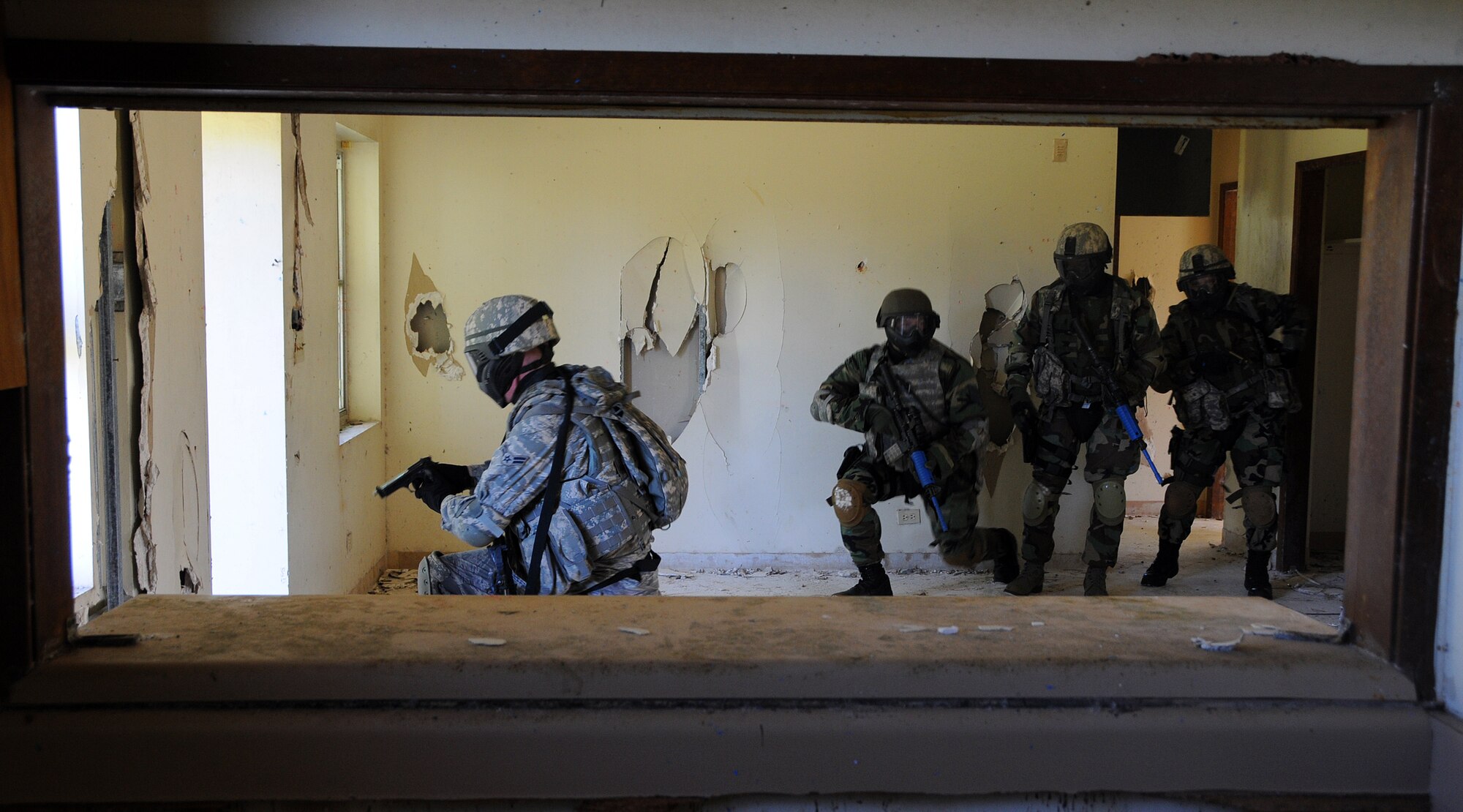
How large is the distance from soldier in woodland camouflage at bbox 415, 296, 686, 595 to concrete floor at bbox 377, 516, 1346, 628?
188 cm

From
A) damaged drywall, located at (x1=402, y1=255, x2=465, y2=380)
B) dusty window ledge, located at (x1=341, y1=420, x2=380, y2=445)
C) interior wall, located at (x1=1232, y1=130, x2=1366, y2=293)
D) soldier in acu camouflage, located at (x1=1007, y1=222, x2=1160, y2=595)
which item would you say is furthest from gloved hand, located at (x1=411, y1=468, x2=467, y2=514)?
interior wall, located at (x1=1232, y1=130, x2=1366, y2=293)

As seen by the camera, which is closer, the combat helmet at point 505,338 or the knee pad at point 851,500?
the combat helmet at point 505,338

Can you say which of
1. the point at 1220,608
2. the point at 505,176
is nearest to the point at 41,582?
the point at 1220,608

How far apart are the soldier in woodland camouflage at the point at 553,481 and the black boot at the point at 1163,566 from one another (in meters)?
2.96

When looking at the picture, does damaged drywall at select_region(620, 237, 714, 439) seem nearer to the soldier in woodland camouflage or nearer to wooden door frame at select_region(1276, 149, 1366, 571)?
the soldier in woodland camouflage

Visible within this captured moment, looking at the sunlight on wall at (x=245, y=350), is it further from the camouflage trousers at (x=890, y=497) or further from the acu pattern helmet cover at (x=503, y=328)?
the camouflage trousers at (x=890, y=497)

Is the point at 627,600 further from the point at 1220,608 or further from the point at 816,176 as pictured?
the point at 816,176

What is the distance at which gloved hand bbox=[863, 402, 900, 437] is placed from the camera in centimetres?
475

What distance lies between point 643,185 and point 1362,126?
3872 mm

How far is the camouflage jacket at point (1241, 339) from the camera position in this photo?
477 centimetres

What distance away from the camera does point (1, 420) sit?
68.1 inches

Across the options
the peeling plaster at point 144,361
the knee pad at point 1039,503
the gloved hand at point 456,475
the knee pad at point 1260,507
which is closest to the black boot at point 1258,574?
the knee pad at point 1260,507

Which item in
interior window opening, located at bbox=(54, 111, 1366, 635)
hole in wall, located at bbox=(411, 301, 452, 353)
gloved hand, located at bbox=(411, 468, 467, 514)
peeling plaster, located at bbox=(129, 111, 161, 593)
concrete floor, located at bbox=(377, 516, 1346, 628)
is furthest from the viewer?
hole in wall, located at bbox=(411, 301, 452, 353)

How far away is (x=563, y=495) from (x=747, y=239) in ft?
9.03
